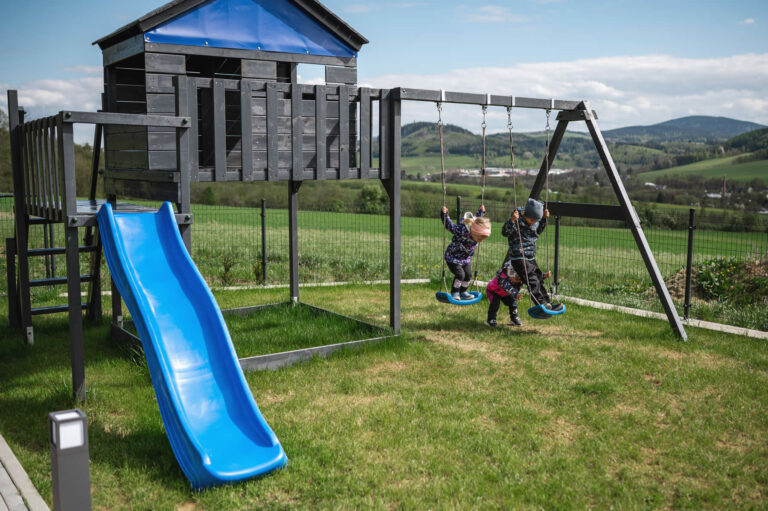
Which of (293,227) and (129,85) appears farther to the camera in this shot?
(293,227)

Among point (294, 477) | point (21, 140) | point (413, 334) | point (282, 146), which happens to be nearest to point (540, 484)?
point (294, 477)

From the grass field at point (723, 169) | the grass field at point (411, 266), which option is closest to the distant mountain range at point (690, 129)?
the grass field at point (723, 169)

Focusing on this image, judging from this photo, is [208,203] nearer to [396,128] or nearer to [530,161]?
[396,128]

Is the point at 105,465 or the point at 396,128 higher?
the point at 396,128

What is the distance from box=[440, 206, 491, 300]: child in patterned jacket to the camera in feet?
28.1

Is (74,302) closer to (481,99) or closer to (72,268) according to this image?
(72,268)

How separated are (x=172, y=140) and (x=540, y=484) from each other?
5.06 meters

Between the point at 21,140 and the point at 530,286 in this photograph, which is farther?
the point at 530,286

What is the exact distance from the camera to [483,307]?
1041cm

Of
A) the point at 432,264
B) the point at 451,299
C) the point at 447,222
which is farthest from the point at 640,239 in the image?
the point at 432,264

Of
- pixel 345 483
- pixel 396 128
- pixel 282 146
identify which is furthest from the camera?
pixel 396 128

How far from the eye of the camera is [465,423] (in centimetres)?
559

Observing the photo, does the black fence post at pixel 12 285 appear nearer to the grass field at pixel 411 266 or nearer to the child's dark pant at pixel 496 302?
the grass field at pixel 411 266

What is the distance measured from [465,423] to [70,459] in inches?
133
